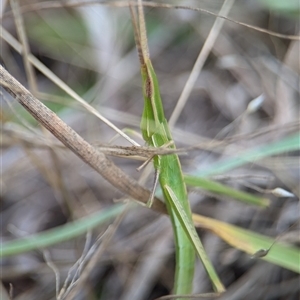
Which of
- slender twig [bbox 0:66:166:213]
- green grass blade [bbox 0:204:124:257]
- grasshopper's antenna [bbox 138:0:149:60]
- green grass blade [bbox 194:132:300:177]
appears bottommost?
green grass blade [bbox 0:204:124:257]

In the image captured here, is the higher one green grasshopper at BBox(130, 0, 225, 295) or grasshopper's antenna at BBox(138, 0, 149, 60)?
grasshopper's antenna at BBox(138, 0, 149, 60)

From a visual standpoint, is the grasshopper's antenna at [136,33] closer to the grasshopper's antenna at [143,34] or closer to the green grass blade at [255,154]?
the grasshopper's antenna at [143,34]

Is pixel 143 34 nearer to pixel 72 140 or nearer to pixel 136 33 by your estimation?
pixel 136 33

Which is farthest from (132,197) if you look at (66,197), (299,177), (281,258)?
(299,177)

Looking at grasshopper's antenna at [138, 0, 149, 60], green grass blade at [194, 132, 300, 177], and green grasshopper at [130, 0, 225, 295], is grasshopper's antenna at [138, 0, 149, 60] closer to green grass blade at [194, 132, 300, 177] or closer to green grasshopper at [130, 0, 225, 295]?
green grasshopper at [130, 0, 225, 295]

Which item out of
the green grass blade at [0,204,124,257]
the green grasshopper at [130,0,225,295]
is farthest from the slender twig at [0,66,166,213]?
the green grass blade at [0,204,124,257]

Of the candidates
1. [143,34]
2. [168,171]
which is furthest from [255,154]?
[143,34]

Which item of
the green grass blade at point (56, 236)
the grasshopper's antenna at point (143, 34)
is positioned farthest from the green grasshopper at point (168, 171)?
the green grass blade at point (56, 236)

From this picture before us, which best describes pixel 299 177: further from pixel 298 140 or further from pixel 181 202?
pixel 181 202
